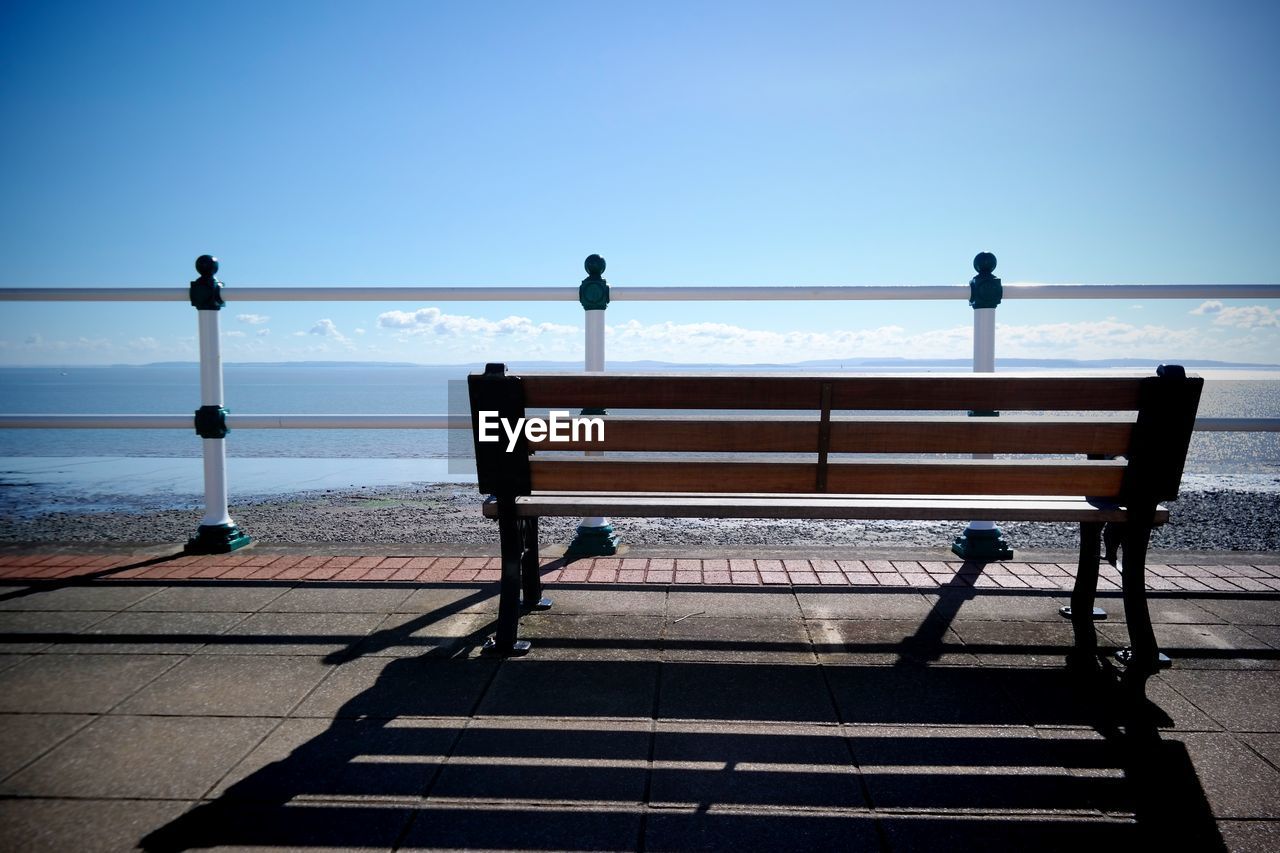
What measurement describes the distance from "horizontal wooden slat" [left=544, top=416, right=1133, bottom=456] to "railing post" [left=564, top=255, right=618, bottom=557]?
1.48 meters

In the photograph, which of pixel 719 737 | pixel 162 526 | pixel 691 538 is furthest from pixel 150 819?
pixel 162 526

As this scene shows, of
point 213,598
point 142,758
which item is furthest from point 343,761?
point 213,598


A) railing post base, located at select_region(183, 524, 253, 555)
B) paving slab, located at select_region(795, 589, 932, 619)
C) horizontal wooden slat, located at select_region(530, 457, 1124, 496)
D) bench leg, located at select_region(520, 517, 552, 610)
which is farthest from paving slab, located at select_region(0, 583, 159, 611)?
paving slab, located at select_region(795, 589, 932, 619)

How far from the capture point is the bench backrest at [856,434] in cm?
251

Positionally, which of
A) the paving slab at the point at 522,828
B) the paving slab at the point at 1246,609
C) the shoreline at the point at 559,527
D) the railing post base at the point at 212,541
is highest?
the railing post base at the point at 212,541

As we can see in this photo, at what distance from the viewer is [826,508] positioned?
8.82 feet

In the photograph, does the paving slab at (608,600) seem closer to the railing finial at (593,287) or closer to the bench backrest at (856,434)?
the bench backrest at (856,434)

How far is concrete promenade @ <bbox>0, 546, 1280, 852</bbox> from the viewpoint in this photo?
1.90m

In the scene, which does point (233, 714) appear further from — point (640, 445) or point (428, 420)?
point (428, 420)

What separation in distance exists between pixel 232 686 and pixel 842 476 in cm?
233

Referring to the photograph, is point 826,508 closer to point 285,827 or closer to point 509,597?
point 509,597

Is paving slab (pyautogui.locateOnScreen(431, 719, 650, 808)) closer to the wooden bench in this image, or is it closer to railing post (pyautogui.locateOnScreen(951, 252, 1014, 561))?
the wooden bench

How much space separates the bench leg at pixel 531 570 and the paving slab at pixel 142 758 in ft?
3.98

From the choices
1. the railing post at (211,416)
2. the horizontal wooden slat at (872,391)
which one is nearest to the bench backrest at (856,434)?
the horizontal wooden slat at (872,391)
